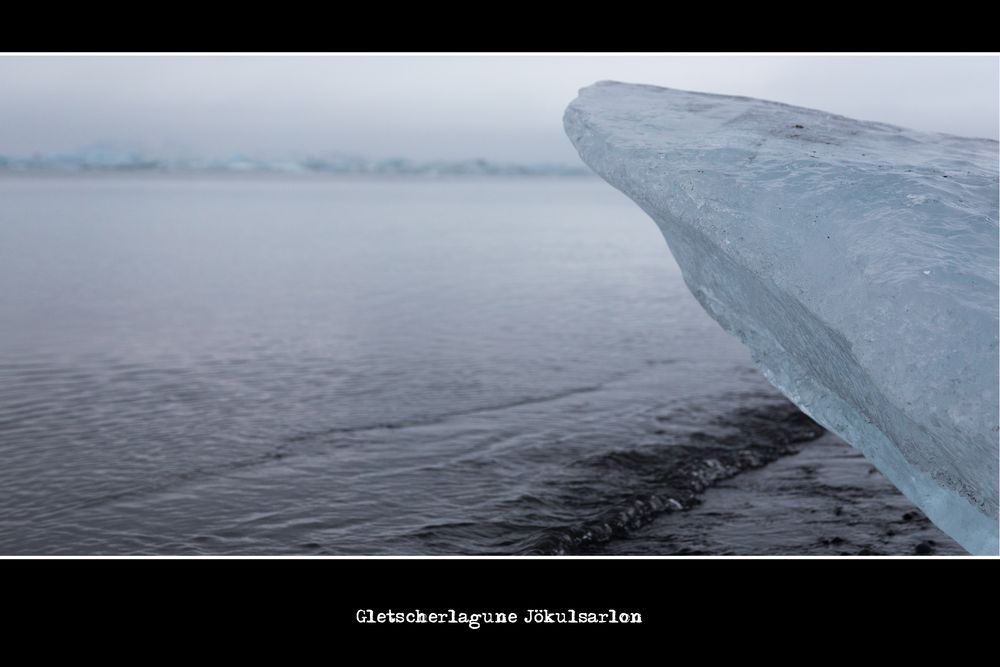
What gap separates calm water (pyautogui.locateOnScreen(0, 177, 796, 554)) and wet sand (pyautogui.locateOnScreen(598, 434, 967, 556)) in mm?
372

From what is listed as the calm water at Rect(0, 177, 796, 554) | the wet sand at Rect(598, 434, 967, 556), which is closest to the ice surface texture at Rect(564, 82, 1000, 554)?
the wet sand at Rect(598, 434, 967, 556)

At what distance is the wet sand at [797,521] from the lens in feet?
23.8

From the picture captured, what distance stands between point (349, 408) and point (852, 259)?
7913 millimetres

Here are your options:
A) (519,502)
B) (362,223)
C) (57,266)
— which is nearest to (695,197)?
(519,502)

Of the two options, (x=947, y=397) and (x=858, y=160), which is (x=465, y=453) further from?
(x=947, y=397)

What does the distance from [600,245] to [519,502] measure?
94.9 ft

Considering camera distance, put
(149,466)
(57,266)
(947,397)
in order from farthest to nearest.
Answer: (57,266), (149,466), (947,397)

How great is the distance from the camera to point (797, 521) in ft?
25.6

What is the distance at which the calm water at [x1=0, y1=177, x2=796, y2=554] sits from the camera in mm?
7875

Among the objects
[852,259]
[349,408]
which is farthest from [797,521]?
[349,408]

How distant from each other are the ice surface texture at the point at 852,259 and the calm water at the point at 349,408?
2747 mm

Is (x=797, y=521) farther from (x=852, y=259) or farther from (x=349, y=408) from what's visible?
(x=349, y=408)

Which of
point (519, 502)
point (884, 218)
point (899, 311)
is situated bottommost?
point (519, 502)

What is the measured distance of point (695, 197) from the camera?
217 inches
